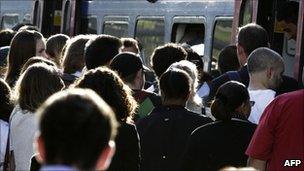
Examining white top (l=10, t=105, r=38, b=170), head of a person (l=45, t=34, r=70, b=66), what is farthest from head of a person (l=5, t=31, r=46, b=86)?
white top (l=10, t=105, r=38, b=170)

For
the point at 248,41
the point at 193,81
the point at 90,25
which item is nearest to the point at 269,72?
the point at 193,81

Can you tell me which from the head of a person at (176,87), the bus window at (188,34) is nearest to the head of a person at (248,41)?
the head of a person at (176,87)

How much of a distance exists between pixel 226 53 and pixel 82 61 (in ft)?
4.87

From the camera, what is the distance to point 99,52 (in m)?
6.13

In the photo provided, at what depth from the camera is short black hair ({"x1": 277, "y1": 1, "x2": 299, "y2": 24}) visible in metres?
8.77

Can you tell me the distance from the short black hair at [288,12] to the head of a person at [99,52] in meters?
2.99

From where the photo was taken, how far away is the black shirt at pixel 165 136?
17.4 feet

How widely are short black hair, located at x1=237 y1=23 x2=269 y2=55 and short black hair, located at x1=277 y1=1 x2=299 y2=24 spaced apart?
205 cm

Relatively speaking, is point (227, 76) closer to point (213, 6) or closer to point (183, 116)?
point (183, 116)

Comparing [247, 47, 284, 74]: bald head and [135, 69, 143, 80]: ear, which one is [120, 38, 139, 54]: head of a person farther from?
[247, 47, 284, 74]: bald head

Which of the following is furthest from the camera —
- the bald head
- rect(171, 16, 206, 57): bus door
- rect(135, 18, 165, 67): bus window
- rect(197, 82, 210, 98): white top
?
rect(135, 18, 165, 67): bus window

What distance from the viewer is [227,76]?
21.5 ft

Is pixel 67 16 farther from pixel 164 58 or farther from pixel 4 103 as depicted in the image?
pixel 4 103

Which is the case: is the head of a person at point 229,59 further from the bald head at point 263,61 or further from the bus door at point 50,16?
the bus door at point 50,16
